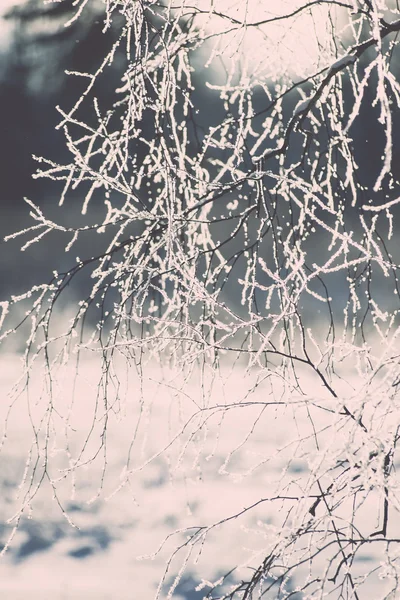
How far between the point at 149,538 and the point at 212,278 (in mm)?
3614

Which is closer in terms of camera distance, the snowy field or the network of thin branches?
the network of thin branches

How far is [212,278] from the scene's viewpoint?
1.67 metres

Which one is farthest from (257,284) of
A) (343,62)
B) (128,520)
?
(128,520)

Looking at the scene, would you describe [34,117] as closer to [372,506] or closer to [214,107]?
[214,107]

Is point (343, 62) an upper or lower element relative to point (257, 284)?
upper

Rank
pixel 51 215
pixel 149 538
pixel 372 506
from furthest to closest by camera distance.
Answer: pixel 51 215 < pixel 372 506 < pixel 149 538

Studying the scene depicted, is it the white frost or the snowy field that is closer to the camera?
the white frost

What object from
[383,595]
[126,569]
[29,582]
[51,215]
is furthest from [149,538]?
[51,215]

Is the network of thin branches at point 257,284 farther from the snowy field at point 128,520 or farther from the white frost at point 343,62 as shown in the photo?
the snowy field at point 128,520

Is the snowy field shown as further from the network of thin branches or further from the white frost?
the white frost

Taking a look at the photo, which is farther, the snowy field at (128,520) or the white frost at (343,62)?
the snowy field at (128,520)

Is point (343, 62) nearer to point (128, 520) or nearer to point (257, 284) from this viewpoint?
point (257, 284)

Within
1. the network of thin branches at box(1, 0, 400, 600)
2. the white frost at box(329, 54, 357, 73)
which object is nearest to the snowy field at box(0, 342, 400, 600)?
the network of thin branches at box(1, 0, 400, 600)

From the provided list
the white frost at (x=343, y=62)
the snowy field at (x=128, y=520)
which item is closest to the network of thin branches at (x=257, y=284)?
the white frost at (x=343, y=62)
